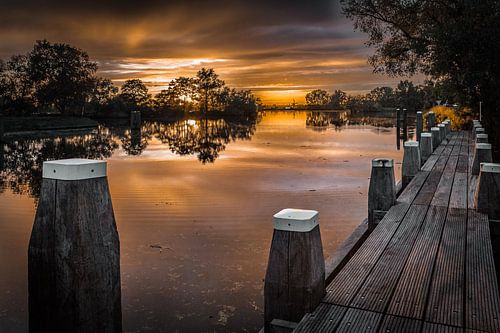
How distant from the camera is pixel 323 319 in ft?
10.9

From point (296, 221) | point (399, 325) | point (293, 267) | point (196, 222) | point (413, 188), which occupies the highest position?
point (296, 221)

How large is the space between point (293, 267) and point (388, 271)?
4.69 feet

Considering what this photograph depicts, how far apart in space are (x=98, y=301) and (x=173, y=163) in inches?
685

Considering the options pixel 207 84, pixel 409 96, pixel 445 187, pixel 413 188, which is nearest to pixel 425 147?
pixel 445 187

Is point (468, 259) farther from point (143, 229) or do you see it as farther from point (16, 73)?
point (16, 73)

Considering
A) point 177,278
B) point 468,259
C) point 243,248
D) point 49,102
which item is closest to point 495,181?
point 468,259

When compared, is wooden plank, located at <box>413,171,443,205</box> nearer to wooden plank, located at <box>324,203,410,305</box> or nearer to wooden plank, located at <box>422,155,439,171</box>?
wooden plank, located at <box>422,155,439,171</box>

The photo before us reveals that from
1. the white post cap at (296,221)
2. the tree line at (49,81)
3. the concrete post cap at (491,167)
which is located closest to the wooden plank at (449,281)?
the concrete post cap at (491,167)

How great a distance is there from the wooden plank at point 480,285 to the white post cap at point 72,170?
280 centimetres

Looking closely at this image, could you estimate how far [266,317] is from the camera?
3502 millimetres

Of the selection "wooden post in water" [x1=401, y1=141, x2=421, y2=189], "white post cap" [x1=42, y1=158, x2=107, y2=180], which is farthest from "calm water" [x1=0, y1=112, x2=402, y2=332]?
"white post cap" [x1=42, y1=158, x2=107, y2=180]

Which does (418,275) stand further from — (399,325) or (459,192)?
(459,192)

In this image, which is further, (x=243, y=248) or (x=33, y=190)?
(x=33, y=190)

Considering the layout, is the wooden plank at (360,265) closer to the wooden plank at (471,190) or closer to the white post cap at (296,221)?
the white post cap at (296,221)
